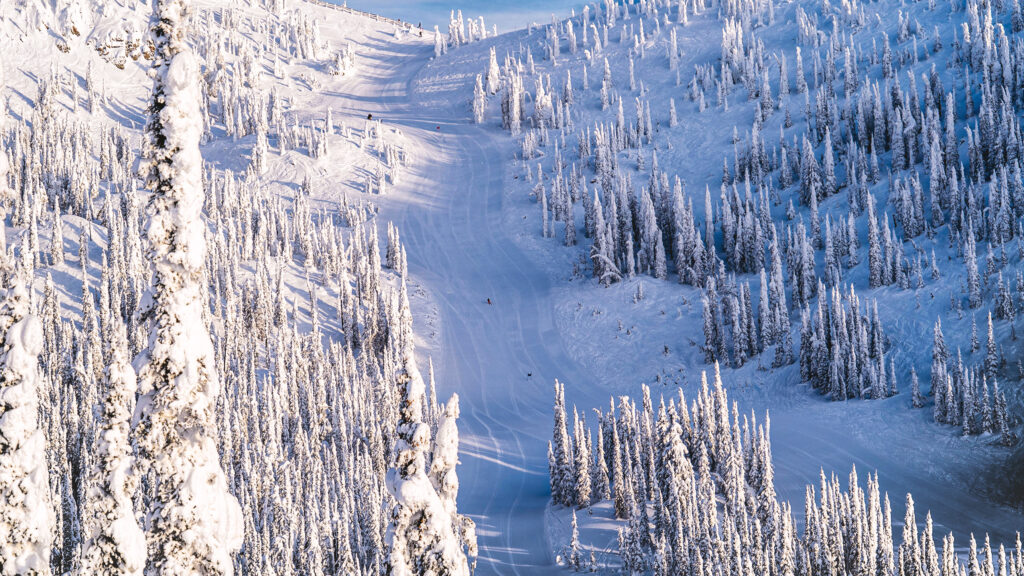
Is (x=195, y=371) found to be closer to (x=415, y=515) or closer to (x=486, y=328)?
(x=415, y=515)

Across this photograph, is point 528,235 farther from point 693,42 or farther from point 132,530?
point 132,530

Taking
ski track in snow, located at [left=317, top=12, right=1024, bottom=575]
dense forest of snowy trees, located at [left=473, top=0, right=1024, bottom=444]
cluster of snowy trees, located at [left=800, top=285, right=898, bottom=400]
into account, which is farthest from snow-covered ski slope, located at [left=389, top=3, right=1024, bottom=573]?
dense forest of snowy trees, located at [left=473, top=0, right=1024, bottom=444]

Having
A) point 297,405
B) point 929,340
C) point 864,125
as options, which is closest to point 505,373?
point 297,405

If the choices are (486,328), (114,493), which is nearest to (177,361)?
(114,493)

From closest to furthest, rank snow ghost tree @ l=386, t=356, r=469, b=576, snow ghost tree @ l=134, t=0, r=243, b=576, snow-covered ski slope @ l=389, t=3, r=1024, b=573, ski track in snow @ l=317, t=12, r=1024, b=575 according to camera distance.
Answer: snow ghost tree @ l=134, t=0, r=243, b=576, snow ghost tree @ l=386, t=356, r=469, b=576, ski track in snow @ l=317, t=12, r=1024, b=575, snow-covered ski slope @ l=389, t=3, r=1024, b=573

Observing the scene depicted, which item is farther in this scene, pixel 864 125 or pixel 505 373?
pixel 864 125

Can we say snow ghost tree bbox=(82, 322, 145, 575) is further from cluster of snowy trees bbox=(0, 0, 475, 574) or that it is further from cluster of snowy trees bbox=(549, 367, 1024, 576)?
cluster of snowy trees bbox=(549, 367, 1024, 576)

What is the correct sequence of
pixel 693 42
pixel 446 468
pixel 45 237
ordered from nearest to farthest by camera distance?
pixel 446 468 → pixel 45 237 → pixel 693 42
